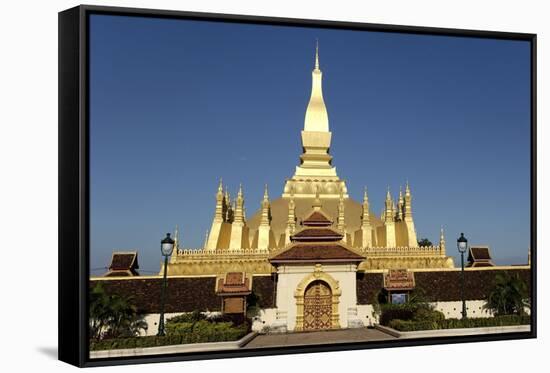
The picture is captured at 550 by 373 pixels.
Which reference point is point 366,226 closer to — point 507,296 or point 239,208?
point 239,208

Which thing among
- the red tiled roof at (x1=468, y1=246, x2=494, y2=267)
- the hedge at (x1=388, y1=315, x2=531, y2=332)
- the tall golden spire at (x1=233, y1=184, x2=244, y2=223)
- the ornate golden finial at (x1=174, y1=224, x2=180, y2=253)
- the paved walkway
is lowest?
the paved walkway

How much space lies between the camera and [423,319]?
11250mm

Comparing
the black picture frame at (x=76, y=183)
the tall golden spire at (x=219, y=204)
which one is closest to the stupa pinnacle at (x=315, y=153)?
the tall golden spire at (x=219, y=204)

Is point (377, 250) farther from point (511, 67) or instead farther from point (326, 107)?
point (511, 67)

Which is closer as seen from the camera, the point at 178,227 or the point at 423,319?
the point at 178,227

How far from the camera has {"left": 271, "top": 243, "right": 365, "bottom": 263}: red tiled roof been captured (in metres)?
10.9

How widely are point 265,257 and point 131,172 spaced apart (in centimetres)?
147

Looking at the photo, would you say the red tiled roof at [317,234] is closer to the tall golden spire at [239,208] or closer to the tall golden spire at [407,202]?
the tall golden spire at [239,208]

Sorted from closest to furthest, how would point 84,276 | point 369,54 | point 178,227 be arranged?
point 84,276
point 178,227
point 369,54

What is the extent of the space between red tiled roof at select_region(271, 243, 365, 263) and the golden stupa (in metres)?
0.08

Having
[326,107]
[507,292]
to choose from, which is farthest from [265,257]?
[507,292]

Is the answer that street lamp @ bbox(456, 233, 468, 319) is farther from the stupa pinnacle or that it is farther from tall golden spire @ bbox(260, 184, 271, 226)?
tall golden spire @ bbox(260, 184, 271, 226)

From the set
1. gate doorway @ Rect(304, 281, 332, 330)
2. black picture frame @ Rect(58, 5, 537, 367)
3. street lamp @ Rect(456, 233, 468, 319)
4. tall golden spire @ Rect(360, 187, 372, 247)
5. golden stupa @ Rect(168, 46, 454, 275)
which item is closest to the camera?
black picture frame @ Rect(58, 5, 537, 367)

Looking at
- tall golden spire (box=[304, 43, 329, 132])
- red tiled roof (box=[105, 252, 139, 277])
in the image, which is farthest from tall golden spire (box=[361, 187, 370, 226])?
red tiled roof (box=[105, 252, 139, 277])
